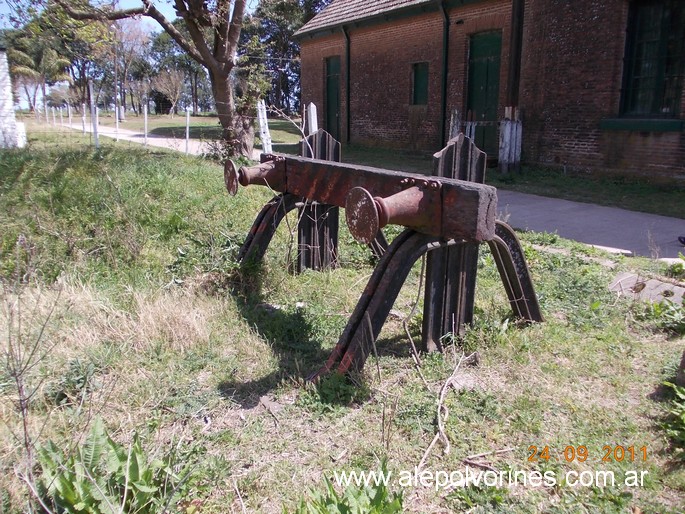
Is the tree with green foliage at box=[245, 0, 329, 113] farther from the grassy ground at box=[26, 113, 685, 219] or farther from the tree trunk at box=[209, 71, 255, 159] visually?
the grassy ground at box=[26, 113, 685, 219]

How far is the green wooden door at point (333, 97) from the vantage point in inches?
829

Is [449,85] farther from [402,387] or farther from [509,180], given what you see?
[402,387]

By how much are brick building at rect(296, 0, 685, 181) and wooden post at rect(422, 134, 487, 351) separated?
849 cm

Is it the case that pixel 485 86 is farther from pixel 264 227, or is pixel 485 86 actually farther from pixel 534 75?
pixel 264 227

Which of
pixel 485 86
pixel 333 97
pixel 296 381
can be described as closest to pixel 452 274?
pixel 296 381

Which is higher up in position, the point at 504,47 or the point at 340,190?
the point at 504,47

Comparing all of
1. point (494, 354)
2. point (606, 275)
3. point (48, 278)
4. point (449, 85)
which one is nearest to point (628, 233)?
point (606, 275)

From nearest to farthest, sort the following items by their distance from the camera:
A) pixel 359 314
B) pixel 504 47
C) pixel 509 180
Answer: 1. pixel 359 314
2. pixel 509 180
3. pixel 504 47

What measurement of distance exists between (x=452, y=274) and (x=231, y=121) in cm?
908

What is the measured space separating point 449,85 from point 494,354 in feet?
43.8

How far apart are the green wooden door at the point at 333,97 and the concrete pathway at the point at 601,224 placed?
12560mm

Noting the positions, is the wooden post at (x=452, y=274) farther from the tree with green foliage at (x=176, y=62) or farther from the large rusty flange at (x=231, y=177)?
the tree with green foliage at (x=176, y=62)

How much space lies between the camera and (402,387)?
3176mm

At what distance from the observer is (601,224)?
305 inches
